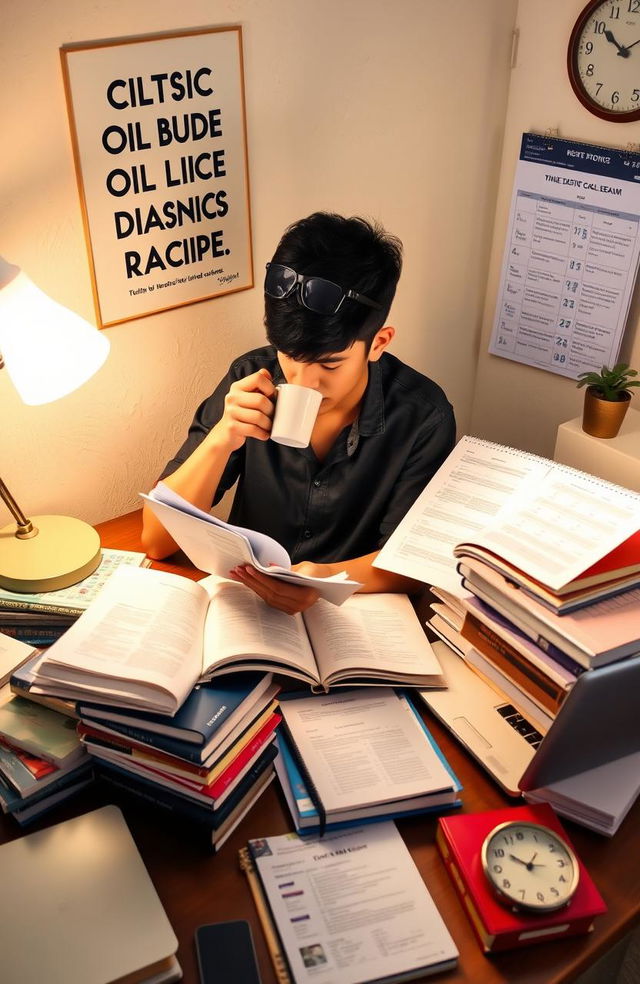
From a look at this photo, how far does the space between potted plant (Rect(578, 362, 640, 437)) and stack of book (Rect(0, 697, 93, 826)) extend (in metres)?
1.23

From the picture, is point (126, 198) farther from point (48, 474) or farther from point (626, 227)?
point (626, 227)

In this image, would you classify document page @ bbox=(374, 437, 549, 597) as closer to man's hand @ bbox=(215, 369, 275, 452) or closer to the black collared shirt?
the black collared shirt

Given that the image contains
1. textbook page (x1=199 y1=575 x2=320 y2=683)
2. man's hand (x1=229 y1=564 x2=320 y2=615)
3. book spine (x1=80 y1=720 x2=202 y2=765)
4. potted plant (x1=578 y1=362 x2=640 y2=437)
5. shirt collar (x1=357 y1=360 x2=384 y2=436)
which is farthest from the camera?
potted plant (x1=578 y1=362 x2=640 y2=437)

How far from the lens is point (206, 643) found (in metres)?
1.35

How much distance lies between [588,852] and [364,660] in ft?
1.37

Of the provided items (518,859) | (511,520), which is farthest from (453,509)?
(518,859)

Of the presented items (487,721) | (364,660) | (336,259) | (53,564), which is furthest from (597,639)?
(53,564)

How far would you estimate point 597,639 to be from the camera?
1.24 meters

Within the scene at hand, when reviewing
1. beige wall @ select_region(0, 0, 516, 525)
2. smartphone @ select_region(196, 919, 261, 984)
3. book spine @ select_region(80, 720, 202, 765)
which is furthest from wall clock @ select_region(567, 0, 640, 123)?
smartphone @ select_region(196, 919, 261, 984)

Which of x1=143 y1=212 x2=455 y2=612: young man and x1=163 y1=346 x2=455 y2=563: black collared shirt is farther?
x1=163 y1=346 x2=455 y2=563: black collared shirt

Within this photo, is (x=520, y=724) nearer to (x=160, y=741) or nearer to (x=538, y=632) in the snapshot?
(x=538, y=632)

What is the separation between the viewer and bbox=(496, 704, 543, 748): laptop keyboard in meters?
1.38

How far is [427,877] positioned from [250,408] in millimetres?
830

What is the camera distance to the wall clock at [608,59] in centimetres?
186
